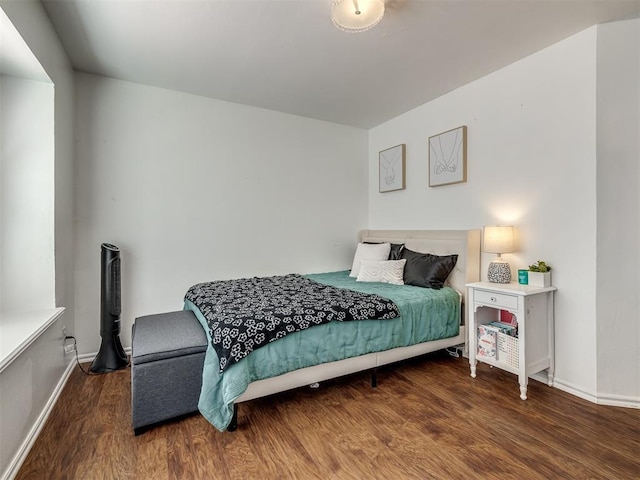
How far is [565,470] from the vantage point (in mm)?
1525

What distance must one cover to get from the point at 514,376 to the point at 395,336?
A: 3.44 ft

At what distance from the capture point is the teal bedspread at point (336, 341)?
5.82 ft

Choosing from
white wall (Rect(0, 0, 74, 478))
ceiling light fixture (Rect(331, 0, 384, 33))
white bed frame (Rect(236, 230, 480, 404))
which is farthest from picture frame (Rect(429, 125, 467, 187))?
white wall (Rect(0, 0, 74, 478))

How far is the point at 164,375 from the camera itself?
72.9 inches

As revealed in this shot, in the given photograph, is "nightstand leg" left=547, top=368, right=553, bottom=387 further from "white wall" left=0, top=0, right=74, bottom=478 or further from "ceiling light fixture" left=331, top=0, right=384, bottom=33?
"white wall" left=0, top=0, right=74, bottom=478

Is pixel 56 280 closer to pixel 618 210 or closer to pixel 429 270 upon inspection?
pixel 429 270

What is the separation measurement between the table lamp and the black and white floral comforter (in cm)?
90

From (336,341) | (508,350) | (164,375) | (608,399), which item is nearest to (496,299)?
(508,350)

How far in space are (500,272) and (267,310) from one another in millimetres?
1848

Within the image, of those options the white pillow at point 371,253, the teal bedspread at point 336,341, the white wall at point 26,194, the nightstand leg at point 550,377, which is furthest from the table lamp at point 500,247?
the white wall at point 26,194

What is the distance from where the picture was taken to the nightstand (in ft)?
7.30

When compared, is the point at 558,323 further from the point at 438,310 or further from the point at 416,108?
the point at 416,108

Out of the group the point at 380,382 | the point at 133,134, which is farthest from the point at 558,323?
the point at 133,134

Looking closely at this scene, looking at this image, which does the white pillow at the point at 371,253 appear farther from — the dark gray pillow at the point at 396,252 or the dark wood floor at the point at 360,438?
the dark wood floor at the point at 360,438
